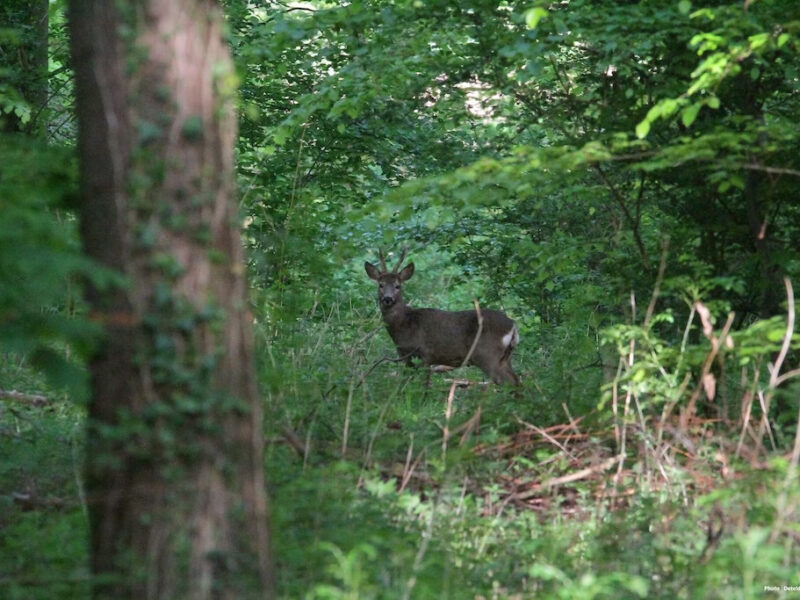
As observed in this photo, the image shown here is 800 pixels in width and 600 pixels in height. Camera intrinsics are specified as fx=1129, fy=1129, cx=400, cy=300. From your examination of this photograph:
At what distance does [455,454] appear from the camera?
552cm

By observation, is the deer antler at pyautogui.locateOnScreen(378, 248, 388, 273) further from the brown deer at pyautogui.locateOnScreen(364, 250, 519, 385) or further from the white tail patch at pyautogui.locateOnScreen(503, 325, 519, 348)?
the white tail patch at pyautogui.locateOnScreen(503, 325, 519, 348)

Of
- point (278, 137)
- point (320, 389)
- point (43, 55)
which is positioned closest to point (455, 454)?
point (320, 389)

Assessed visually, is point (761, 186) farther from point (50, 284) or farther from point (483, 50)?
A: point (50, 284)

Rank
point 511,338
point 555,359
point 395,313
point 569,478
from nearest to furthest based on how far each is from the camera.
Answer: point 569,478 → point 555,359 → point 511,338 → point 395,313

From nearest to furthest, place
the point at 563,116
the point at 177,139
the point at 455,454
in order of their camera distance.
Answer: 1. the point at 177,139
2. the point at 455,454
3. the point at 563,116

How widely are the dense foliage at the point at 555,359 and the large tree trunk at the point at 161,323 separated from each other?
0.19 m

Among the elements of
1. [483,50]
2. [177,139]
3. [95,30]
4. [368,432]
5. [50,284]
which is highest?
[483,50]

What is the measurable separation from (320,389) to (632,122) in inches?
102

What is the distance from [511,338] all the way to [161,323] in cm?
880

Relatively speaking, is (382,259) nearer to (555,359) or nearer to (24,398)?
(555,359)

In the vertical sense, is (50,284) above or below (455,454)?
above

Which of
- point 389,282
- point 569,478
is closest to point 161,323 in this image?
point 569,478

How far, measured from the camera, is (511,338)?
1194 centimetres

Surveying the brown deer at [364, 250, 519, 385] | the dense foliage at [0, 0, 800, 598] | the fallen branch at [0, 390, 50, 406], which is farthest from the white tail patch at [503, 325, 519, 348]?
the fallen branch at [0, 390, 50, 406]
